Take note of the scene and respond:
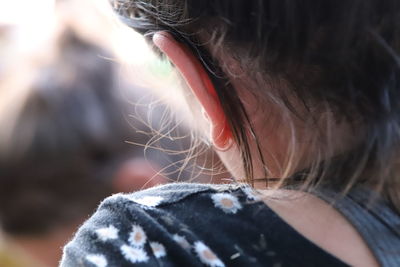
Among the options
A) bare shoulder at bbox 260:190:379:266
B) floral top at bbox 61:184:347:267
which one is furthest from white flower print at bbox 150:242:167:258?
bare shoulder at bbox 260:190:379:266

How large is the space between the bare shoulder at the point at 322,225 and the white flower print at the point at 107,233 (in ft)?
0.45

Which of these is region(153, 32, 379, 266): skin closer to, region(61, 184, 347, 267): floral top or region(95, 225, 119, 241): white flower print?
region(61, 184, 347, 267): floral top

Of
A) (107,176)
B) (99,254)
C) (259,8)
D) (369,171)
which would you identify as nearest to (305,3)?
(259,8)

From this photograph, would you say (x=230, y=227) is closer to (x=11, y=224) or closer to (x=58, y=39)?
(x=11, y=224)

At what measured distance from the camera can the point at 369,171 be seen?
0.62 metres

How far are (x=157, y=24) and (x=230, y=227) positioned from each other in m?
0.22

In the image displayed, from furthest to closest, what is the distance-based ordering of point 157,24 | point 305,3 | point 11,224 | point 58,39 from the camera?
point 58,39, point 11,224, point 157,24, point 305,3

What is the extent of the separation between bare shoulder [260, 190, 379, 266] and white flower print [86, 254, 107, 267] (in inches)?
5.9

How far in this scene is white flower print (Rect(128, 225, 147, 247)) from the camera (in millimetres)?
609

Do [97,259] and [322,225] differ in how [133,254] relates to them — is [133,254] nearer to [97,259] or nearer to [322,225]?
[97,259]

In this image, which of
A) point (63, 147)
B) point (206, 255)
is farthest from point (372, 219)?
point (63, 147)

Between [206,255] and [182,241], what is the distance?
24mm

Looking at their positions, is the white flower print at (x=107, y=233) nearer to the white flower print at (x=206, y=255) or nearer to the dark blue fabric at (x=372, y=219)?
the white flower print at (x=206, y=255)

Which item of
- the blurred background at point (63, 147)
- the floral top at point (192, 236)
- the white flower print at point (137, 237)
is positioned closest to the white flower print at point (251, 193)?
the floral top at point (192, 236)
